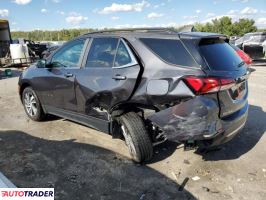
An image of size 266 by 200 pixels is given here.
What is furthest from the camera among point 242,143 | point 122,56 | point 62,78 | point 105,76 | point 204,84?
point 62,78

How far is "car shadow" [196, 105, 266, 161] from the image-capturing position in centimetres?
465

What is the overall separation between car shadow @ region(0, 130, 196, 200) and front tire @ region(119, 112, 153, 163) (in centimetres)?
20

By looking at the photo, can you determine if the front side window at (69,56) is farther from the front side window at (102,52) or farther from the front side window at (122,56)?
the front side window at (122,56)

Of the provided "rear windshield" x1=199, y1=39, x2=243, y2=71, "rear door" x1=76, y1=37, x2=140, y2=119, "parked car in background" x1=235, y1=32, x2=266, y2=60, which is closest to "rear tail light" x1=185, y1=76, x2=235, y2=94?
"rear windshield" x1=199, y1=39, x2=243, y2=71

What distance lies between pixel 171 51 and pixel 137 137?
118 centimetres

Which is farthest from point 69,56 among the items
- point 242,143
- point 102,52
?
point 242,143

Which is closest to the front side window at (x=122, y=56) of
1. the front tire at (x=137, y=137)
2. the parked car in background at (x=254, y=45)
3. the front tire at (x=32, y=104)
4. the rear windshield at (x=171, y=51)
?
the rear windshield at (x=171, y=51)

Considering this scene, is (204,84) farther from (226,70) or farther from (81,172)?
(81,172)

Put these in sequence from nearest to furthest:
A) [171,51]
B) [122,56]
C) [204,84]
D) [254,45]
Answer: [204,84], [171,51], [122,56], [254,45]

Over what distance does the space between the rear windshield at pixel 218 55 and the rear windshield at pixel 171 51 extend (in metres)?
0.20

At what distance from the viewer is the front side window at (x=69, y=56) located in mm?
5164

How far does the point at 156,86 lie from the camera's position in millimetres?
3926

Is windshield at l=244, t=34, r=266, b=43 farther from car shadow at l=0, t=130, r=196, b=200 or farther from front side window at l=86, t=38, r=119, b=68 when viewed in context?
car shadow at l=0, t=130, r=196, b=200

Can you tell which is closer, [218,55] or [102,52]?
[218,55]
